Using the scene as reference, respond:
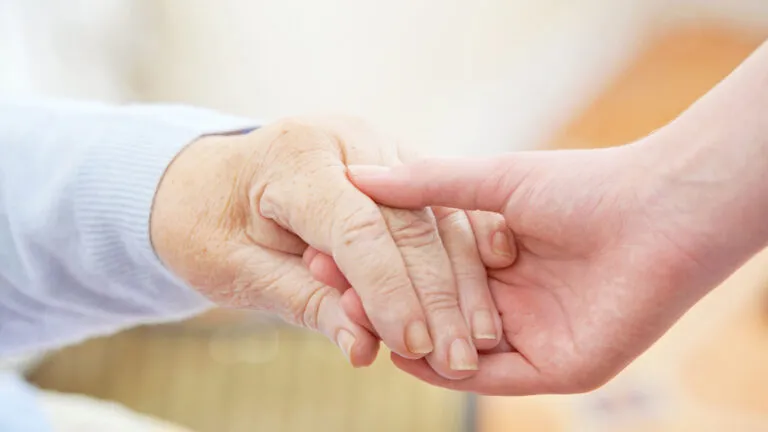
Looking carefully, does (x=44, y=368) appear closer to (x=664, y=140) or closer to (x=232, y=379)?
(x=232, y=379)

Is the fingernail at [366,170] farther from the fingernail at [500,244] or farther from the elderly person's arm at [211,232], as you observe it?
the fingernail at [500,244]

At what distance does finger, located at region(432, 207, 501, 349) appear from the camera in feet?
2.56

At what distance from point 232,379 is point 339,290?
111 centimetres

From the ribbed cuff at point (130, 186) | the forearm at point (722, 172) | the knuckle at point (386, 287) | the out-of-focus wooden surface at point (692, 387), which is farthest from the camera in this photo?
the out-of-focus wooden surface at point (692, 387)

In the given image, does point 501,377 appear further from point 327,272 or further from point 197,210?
point 197,210

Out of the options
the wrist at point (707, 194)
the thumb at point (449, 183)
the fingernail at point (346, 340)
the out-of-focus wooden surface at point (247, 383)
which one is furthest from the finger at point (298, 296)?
the out-of-focus wooden surface at point (247, 383)

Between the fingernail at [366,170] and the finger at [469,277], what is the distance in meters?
0.07

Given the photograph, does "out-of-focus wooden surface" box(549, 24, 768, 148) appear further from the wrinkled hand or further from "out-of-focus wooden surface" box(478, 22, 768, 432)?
the wrinkled hand

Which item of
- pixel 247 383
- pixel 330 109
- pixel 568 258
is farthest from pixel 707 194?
pixel 247 383

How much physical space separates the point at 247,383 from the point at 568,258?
3.88 feet

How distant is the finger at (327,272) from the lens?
2.58 ft

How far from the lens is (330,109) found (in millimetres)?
1329

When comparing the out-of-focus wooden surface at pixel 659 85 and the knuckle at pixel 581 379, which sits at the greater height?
the knuckle at pixel 581 379

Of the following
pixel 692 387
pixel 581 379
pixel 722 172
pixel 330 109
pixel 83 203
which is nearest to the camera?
pixel 722 172
